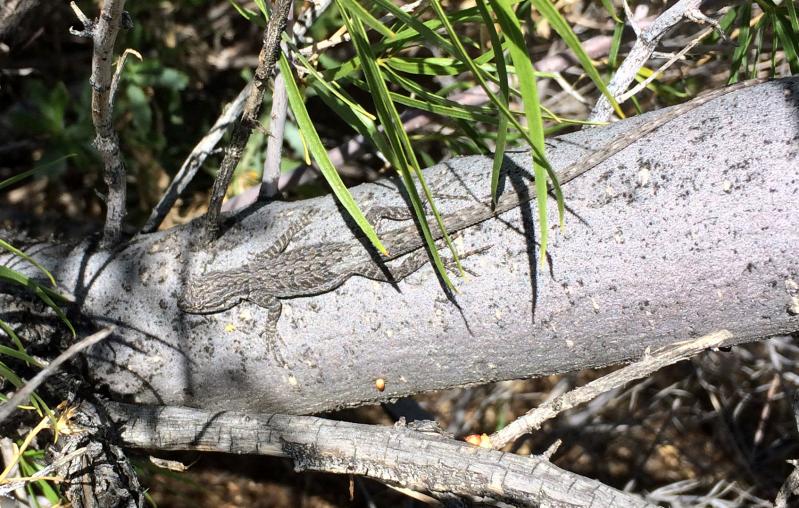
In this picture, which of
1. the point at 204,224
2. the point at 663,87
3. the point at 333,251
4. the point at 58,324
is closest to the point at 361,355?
the point at 333,251

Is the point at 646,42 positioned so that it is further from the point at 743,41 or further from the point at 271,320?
the point at 271,320

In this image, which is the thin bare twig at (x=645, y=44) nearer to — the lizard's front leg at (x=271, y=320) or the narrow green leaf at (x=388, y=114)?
the narrow green leaf at (x=388, y=114)

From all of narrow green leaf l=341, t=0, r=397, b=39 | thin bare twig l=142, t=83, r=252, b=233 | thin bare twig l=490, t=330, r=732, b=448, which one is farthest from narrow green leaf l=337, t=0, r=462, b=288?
thin bare twig l=142, t=83, r=252, b=233

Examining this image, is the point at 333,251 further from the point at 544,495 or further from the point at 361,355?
the point at 544,495

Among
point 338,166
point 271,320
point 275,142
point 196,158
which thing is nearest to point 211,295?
point 271,320

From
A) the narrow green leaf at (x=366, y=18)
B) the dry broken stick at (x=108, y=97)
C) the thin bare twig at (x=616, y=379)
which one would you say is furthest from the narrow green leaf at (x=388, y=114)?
the dry broken stick at (x=108, y=97)

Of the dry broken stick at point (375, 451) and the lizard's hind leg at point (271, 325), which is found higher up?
the lizard's hind leg at point (271, 325)
